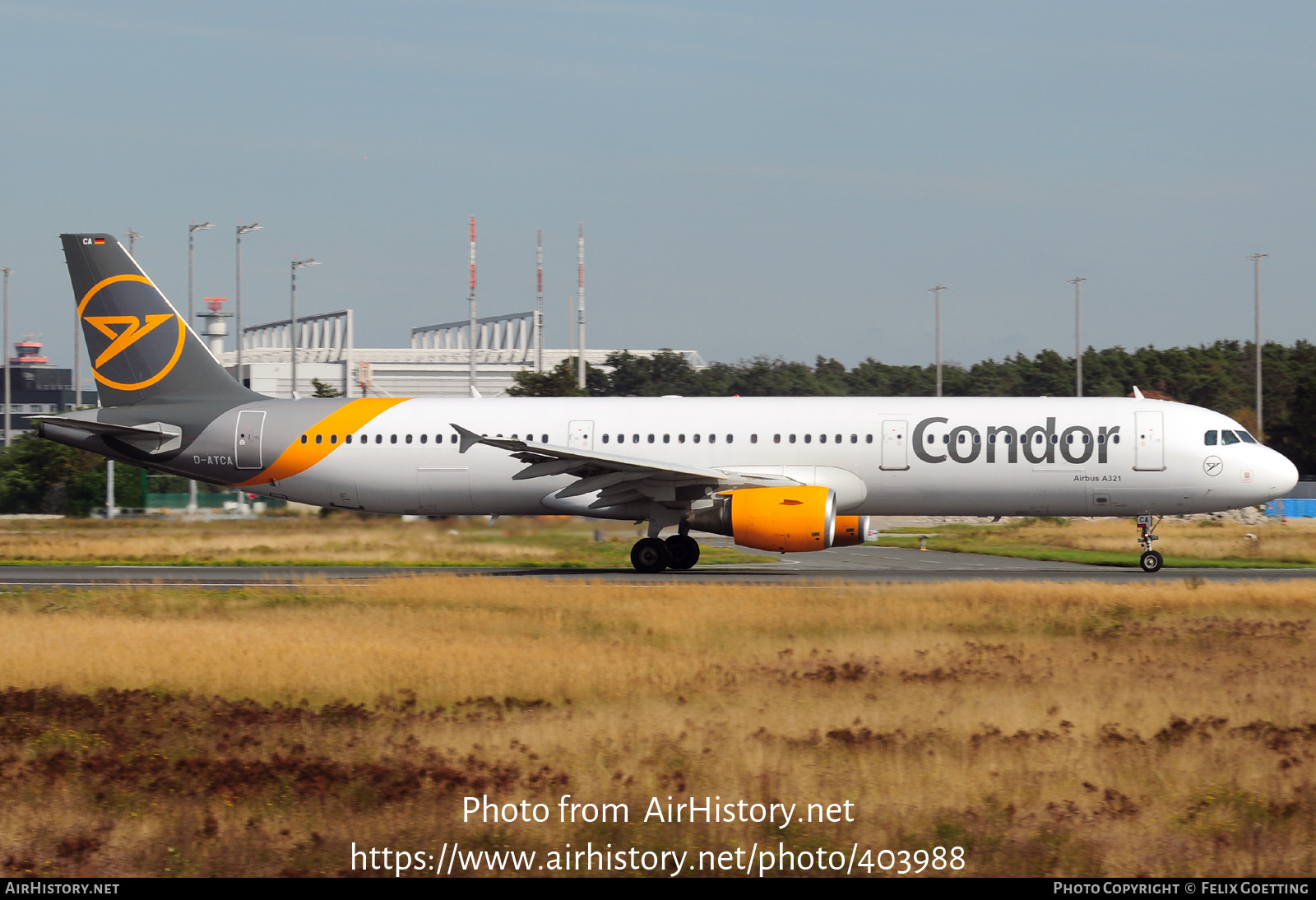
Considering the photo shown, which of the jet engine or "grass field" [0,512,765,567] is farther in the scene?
"grass field" [0,512,765,567]

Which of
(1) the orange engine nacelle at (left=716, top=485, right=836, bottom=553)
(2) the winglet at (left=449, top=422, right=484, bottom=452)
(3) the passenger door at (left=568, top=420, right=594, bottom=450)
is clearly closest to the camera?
(2) the winglet at (left=449, top=422, right=484, bottom=452)

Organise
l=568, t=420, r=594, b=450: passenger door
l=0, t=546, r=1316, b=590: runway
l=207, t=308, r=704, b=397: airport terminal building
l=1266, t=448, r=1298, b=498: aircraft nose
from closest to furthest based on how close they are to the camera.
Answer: l=0, t=546, r=1316, b=590: runway < l=1266, t=448, r=1298, b=498: aircraft nose < l=568, t=420, r=594, b=450: passenger door < l=207, t=308, r=704, b=397: airport terminal building

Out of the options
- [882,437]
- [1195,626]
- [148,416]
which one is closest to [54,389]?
[148,416]

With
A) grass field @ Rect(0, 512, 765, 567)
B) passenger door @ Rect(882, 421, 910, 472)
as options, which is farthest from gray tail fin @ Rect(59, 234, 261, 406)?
passenger door @ Rect(882, 421, 910, 472)

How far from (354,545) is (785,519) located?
13.8 m

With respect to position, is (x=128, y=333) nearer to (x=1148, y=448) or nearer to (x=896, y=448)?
(x=896, y=448)

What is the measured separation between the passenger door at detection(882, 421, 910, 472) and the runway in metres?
2.27

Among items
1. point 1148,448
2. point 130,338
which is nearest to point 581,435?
point 130,338

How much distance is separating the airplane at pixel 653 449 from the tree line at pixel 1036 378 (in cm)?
5138

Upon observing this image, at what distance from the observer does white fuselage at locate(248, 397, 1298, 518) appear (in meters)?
26.4

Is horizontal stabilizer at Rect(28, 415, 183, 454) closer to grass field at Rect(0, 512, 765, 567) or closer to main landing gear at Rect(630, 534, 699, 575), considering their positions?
grass field at Rect(0, 512, 765, 567)

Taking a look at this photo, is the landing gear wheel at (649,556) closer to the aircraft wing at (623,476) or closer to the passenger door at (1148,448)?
the aircraft wing at (623,476)

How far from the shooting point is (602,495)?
87.4 feet

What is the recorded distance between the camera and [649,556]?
26875mm
